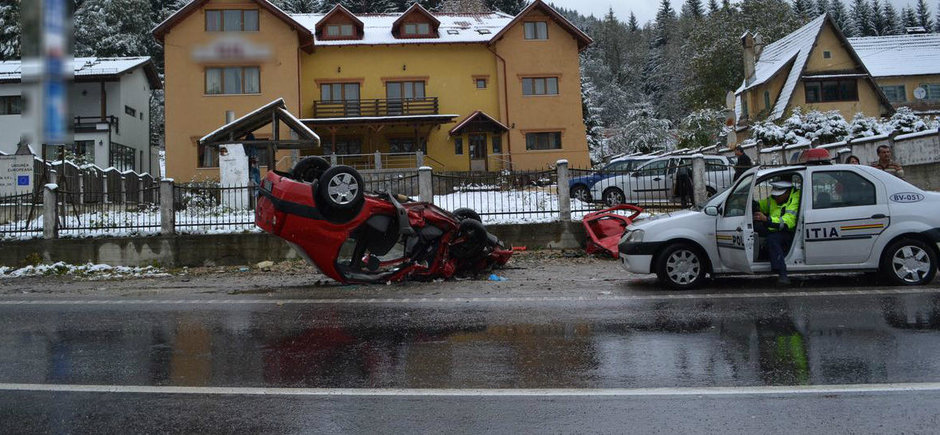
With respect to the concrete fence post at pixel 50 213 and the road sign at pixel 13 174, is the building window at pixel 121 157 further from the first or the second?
the concrete fence post at pixel 50 213

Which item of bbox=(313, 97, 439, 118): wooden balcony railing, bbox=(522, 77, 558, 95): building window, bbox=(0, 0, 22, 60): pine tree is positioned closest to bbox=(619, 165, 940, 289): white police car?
bbox=(0, 0, 22, 60): pine tree

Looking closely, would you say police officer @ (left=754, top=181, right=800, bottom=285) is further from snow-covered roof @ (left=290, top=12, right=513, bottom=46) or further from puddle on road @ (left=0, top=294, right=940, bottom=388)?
snow-covered roof @ (left=290, top=12, right=513, bottom=46)

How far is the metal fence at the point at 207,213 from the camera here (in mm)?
14094

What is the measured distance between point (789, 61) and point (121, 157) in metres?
40.4

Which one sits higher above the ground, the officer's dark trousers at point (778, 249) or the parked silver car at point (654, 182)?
the parked silver car at point (654, 182)

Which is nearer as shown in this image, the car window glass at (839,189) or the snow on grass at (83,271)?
the car window glass at (839,189)

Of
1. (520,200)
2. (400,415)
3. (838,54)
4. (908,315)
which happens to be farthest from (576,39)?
(400,415)

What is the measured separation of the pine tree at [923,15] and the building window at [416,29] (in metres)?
83.2

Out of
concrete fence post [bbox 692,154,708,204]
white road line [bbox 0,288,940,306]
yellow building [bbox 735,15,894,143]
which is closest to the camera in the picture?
white road line [bbox 0,288,940,306]

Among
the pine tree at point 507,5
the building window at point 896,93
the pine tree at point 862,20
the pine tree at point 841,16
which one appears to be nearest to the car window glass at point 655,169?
the building window at point 896,93

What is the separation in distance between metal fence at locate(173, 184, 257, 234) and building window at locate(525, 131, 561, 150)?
959 inches

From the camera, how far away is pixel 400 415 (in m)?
4.08

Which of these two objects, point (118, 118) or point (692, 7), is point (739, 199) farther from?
point (692, 7)

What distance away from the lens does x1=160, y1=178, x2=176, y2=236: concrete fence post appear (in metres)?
14.0
